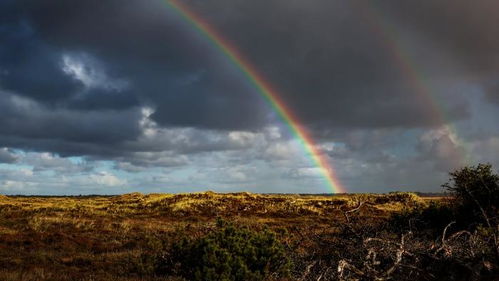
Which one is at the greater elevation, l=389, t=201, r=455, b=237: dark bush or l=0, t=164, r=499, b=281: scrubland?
l=389, t=201, r=455, b=237: dark bush

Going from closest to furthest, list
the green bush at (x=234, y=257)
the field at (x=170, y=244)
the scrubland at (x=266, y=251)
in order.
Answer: the scrubland at (x=266, y=251)
the field at (x=170, y=244)
the green bush at (x=234, y=257)

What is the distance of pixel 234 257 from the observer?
36.1ft

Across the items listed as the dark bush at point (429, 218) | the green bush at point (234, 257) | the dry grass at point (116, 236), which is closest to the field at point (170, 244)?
the dry grass at point (116, 236)

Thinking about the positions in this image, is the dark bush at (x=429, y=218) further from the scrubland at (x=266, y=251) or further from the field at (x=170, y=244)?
the field at (x=170, y=244)

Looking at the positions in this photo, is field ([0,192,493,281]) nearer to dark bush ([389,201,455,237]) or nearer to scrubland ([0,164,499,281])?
scrubland ([0,164,499,281])

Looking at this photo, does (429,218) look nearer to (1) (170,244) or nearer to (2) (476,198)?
(2) (476,198)

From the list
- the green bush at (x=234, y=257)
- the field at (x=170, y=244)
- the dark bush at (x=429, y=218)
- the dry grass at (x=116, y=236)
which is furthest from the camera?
the dark bush at (x=429, y=218)

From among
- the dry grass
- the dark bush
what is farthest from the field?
the dark bush

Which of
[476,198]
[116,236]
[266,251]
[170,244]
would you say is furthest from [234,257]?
[116,236]

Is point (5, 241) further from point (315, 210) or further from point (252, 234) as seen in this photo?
point (315, 210)

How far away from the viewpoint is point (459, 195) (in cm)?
1712

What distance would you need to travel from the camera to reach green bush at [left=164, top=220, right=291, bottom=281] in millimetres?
10445

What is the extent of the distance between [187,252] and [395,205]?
42.8 meters

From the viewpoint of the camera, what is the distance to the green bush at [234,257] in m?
10.4
